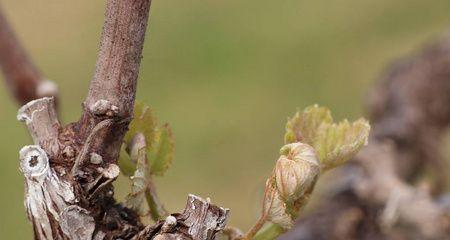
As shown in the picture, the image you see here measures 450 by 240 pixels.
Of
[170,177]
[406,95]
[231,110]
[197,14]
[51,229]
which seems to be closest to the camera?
[51,229]

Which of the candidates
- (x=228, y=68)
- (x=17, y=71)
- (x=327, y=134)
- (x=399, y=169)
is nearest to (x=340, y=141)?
(x=327, y=134)

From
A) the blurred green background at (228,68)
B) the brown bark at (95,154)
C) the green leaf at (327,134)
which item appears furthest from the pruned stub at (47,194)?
the blurred green background at (228,68)

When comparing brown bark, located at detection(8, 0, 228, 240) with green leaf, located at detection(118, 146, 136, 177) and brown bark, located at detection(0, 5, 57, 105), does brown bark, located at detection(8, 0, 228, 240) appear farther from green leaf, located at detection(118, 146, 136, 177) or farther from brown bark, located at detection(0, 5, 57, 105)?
brown bark, located at detection(0, 5, 57, 105)

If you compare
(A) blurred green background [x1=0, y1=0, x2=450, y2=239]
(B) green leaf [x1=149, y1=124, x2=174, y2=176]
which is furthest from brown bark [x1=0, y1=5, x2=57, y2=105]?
(A) blurred green background [x1=0, y1=0, x2=450, y2=239]

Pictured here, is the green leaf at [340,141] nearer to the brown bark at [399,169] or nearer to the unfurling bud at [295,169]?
the unfurling bud at [295,169]

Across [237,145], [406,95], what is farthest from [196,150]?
[406,95]

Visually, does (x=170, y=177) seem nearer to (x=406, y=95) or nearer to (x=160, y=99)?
(x=160, y=99)
